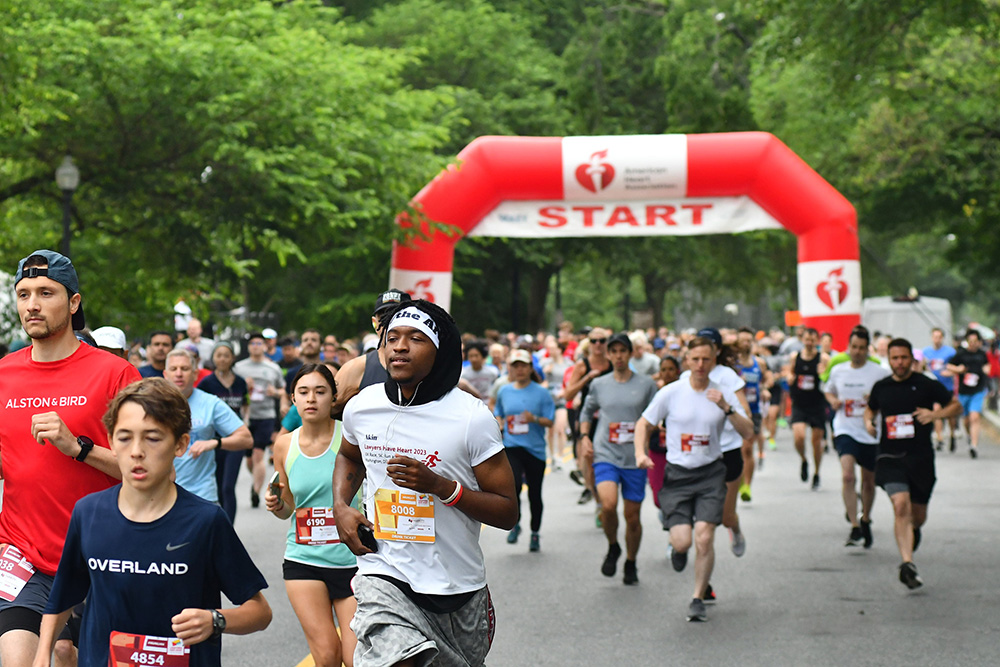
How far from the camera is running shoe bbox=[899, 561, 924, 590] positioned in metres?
9.57

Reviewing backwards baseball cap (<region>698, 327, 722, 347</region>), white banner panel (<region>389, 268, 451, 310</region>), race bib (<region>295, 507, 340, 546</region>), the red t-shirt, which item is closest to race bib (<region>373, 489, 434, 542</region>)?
the red t-shirt

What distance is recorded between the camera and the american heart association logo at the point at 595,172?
20484 mm

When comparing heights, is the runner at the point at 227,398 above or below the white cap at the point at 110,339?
below

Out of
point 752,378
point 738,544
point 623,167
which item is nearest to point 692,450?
point 738,544

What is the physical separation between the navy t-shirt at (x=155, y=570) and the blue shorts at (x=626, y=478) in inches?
275

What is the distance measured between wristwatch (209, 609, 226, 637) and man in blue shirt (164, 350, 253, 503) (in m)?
3.71

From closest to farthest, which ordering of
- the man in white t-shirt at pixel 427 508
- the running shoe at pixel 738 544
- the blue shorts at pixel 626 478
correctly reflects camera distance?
the man in white t-shirt at pixel 427 508
the blue shorts at pixel 626 478
the running shoe at pixel 738 544

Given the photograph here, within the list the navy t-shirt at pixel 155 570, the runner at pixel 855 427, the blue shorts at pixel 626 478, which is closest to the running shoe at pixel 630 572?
the blue shorts at pixel 626 478

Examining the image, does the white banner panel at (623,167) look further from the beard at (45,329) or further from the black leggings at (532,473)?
the beard at (45,329)

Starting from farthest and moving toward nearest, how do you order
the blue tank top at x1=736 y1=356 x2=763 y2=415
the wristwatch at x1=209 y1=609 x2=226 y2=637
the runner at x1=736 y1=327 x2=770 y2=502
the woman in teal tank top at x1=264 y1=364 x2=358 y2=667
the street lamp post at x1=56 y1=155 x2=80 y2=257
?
the street lamp post at x1=56 y1=155 x2=80 y2=257
the blue tank top at x1=736 y1=356 x2=763 y2=415
the runner at x1=736 y1=327 x2=770 y2=502
the woman in teal tank top at x1=264 y1=364 x2=358 y2=667
the wristwatch at x1=209 y1=609 x2=226 y2=637

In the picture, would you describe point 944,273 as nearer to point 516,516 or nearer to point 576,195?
point 576,195

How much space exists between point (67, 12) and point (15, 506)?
15.1m

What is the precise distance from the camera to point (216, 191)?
63.6ft

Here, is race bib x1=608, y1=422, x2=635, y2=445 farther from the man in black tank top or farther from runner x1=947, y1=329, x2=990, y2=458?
runner x1=947, y1=329, x2=990, y2=458
